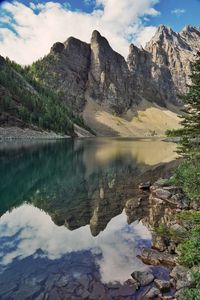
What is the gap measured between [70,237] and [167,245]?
693 centimetres

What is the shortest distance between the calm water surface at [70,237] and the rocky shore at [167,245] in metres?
0.71

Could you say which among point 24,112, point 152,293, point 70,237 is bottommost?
point 70,237

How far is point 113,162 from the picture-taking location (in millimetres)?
66750

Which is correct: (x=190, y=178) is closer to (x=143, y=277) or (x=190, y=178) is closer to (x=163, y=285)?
(x=143, y=277)

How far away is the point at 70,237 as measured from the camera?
2186 cm

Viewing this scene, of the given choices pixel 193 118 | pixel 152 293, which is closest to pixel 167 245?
pixel 152 293

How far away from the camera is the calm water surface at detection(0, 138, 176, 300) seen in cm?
1482

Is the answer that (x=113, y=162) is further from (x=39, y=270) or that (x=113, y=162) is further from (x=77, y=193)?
(x=39, y=270)

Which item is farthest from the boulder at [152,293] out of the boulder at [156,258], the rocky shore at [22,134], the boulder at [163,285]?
the rocky shore at [22,134]

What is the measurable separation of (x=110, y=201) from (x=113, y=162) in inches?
1327

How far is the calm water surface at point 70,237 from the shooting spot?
48.6ft

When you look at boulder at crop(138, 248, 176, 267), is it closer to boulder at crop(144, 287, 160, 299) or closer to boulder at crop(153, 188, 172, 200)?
boulder at crop(144, 287, 160, 299)

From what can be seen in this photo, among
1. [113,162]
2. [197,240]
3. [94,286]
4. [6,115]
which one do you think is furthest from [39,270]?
[6,115]

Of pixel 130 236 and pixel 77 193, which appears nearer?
pixel 130 236
